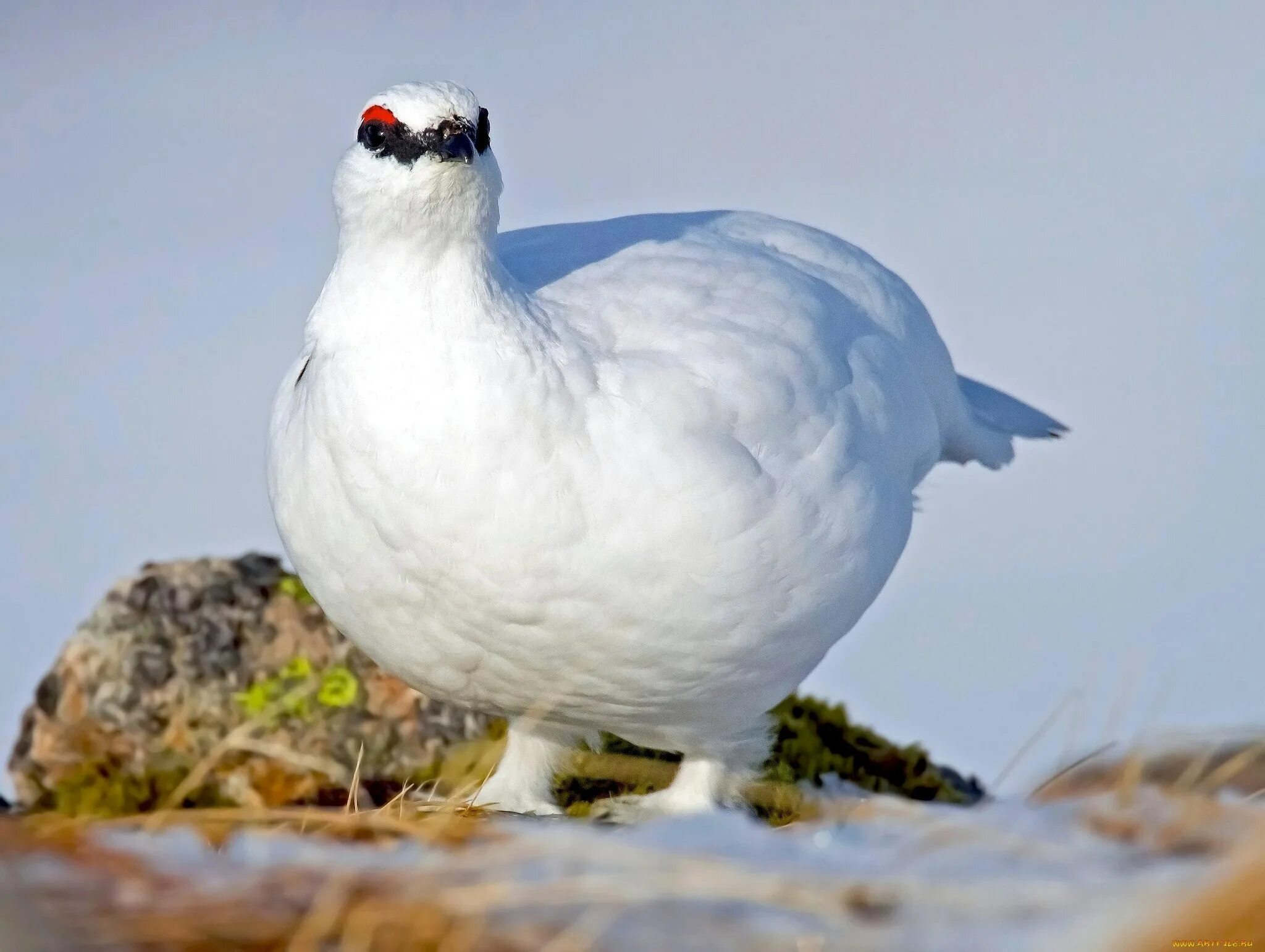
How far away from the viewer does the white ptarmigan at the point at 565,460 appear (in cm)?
A: 271

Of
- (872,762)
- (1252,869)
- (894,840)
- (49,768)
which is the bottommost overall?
(49,768)

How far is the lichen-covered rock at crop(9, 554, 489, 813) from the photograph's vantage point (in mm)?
4137

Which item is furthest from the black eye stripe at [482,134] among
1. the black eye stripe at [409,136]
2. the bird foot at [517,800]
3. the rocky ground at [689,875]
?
the bird foot at [517,800]

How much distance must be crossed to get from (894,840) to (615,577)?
3.50 ft

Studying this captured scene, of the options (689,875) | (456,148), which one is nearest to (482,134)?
Result: (456,148)

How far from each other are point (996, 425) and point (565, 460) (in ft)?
6.08

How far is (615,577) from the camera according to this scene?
109 inches

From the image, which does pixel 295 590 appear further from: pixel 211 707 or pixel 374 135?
pixel 374 135

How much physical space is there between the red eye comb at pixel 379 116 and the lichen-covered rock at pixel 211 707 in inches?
74.0

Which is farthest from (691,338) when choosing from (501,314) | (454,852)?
(454,852)

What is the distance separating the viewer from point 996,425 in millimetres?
4234

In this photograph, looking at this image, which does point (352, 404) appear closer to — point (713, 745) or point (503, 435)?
point (503, 435)

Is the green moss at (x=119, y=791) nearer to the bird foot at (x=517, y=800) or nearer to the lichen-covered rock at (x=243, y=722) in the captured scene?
the lichen-covered rock at (x=243, y=722)

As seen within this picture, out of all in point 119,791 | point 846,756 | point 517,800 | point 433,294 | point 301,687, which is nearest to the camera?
point 433,294
